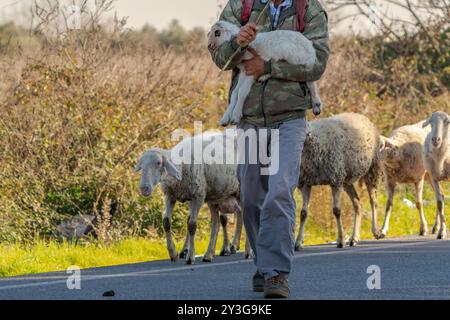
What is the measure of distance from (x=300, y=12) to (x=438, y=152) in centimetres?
765

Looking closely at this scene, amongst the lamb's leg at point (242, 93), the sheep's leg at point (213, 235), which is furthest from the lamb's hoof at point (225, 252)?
the lamb's leg at point (242, 93)

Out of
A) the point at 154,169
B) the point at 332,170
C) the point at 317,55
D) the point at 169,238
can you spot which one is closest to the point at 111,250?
the point at 169,238

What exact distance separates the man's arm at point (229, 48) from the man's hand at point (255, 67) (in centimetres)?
9

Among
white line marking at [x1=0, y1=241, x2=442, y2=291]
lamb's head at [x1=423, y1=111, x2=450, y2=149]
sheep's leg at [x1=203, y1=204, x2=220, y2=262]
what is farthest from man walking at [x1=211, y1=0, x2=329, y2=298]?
lamb's head at [x1=423, y1=111, x2=450, y2=149]

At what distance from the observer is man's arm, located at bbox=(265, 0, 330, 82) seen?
332 inches

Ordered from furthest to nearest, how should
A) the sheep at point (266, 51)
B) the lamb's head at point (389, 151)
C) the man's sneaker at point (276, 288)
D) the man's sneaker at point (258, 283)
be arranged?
the lamb's head at point (389, 151) < the man's sneaker at point (258, 283) < the sheep at point (266, 51) < the man's sneaker at point (276, 288)

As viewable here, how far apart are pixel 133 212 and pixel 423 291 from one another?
24.6ft

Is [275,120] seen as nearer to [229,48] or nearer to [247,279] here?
[229,48]

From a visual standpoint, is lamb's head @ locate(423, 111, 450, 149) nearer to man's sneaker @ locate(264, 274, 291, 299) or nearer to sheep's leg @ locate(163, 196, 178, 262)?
sheep's leg @ locate(163, 196, 178, 262)

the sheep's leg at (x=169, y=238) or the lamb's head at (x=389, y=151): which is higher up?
the lamb's head at (x=389, y=151)

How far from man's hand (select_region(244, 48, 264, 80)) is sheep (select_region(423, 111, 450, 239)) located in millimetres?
7202

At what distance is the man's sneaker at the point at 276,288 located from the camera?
322 inches

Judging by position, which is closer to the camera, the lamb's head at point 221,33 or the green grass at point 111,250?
the lamb's head at point 221,33

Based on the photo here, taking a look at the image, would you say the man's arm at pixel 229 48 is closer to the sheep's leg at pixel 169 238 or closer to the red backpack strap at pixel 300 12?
the red backpack strap at pixel 300 12
